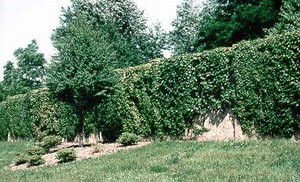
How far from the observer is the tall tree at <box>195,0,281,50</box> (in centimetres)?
3572

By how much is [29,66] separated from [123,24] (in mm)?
28766

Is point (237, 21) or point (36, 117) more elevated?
point (237, 21)

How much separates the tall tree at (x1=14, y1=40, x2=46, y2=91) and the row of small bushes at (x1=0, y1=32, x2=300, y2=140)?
4853cm

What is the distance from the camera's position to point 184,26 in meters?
60.6

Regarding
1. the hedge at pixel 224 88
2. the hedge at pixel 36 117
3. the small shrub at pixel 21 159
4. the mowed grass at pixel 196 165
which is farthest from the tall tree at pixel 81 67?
the mowed grass at pixel 196 165

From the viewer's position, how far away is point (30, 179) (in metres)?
13.1

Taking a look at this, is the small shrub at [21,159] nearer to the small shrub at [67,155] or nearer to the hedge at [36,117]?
the small shrub at [67,155]

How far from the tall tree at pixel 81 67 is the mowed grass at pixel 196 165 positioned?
5.74 metres

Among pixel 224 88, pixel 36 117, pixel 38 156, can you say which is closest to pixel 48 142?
pixel 38 156

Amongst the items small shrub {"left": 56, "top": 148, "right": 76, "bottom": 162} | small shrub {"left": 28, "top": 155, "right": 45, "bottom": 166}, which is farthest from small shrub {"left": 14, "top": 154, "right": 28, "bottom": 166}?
small shrub {"left": 56, "top": 148, "right": 76, "bottom": 162}

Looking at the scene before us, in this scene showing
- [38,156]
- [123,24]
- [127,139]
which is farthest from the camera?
[123,24]

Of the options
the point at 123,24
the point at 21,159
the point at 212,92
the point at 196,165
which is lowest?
the point at 196,165

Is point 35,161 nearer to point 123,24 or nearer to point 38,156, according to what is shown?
point 38,156

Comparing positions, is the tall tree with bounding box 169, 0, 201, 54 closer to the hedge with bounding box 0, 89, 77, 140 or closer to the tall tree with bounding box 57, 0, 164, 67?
the tall tree with bounding box 57, 0, 164, 67
